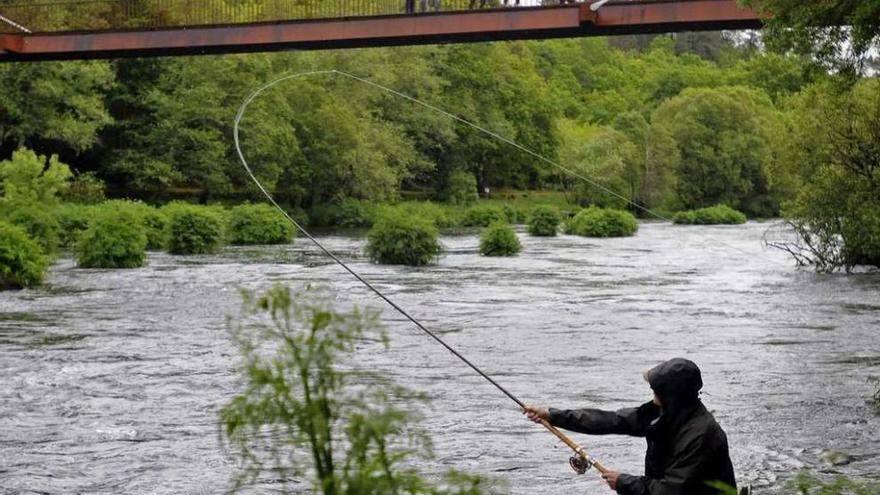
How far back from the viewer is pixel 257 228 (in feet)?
134

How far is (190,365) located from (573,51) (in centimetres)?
12405

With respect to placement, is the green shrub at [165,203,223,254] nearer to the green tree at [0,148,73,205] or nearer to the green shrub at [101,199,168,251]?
the green shrub at [101,199,168,251]

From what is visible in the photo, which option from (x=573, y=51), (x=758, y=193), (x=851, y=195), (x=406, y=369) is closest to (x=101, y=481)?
(x=406, y=369)

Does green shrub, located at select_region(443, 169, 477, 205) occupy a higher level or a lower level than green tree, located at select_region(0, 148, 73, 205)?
lower

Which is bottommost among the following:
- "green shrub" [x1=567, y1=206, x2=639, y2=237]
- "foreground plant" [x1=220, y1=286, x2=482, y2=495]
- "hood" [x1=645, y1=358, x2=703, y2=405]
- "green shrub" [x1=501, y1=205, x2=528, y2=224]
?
"green shrub" [x1=501, y1=205, x2=528, y2=224]

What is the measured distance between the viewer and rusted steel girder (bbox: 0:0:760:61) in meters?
24.9

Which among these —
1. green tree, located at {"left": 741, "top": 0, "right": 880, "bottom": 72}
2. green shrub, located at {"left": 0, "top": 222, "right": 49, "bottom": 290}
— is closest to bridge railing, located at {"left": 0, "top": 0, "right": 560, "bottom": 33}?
green shrub, located at {"left": 0, "top": 222, "right": 49, "bottom": 290}

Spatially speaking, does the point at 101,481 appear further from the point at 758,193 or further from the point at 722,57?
the point at 722,57

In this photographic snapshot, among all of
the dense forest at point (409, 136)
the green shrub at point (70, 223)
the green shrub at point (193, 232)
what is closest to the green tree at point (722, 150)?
the dense forest at point (409, 136)

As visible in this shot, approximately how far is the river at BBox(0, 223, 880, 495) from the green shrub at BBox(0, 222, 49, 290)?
70 cm

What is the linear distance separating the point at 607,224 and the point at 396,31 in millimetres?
20698

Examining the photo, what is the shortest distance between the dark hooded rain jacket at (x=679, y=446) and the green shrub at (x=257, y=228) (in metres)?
35.3

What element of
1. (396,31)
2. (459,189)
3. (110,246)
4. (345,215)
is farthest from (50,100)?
(396,31)

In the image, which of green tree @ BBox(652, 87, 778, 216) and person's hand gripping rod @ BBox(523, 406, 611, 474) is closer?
person's hand gripping rod @ BBox(523, 406, 611, 474)
